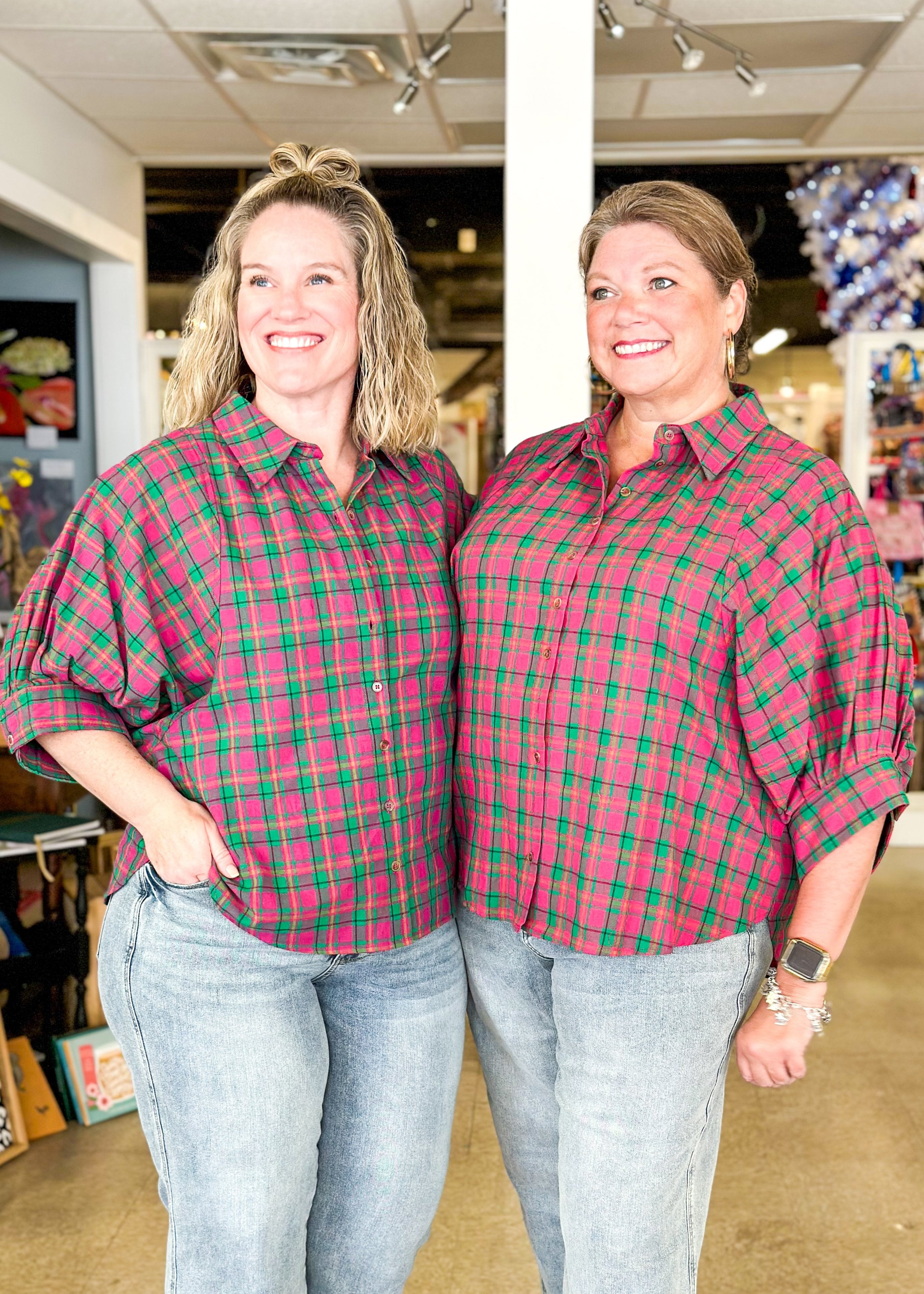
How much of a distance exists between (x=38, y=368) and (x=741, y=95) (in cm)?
343

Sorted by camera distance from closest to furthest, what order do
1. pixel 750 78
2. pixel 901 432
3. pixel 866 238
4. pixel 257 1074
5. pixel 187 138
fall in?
pixel 257 1074, pixel 750 78, pixel 901 432, pixel 187 138, pixel 866 238

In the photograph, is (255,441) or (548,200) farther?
(548,200)

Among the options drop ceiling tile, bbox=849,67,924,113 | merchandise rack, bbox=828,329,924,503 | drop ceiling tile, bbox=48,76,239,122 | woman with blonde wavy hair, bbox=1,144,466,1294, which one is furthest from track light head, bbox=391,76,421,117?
woman with blonde wavy hair, bbox=1,144,466,1294

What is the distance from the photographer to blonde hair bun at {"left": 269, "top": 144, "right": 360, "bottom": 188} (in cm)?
167

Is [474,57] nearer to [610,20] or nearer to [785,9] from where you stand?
[610,20]

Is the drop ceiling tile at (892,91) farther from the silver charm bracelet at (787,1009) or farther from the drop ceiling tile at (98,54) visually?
the silver charm bracelet at (787,1009)

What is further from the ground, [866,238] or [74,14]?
[74,14]

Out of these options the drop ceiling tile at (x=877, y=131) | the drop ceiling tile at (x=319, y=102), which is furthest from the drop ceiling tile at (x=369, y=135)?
the drop ceiling tile at (x=877, y=131)

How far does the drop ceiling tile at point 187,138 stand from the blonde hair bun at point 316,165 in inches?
164

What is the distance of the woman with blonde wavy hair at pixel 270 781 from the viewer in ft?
4.83

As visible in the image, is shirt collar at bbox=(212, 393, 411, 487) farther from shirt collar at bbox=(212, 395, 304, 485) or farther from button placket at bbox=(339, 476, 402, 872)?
button placket at bbox=(339, 476, 402, 872)

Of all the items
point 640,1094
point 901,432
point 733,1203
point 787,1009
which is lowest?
point 733,1203

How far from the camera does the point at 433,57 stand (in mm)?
3959

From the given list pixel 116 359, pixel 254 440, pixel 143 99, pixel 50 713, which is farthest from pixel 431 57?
pixel 50 713
